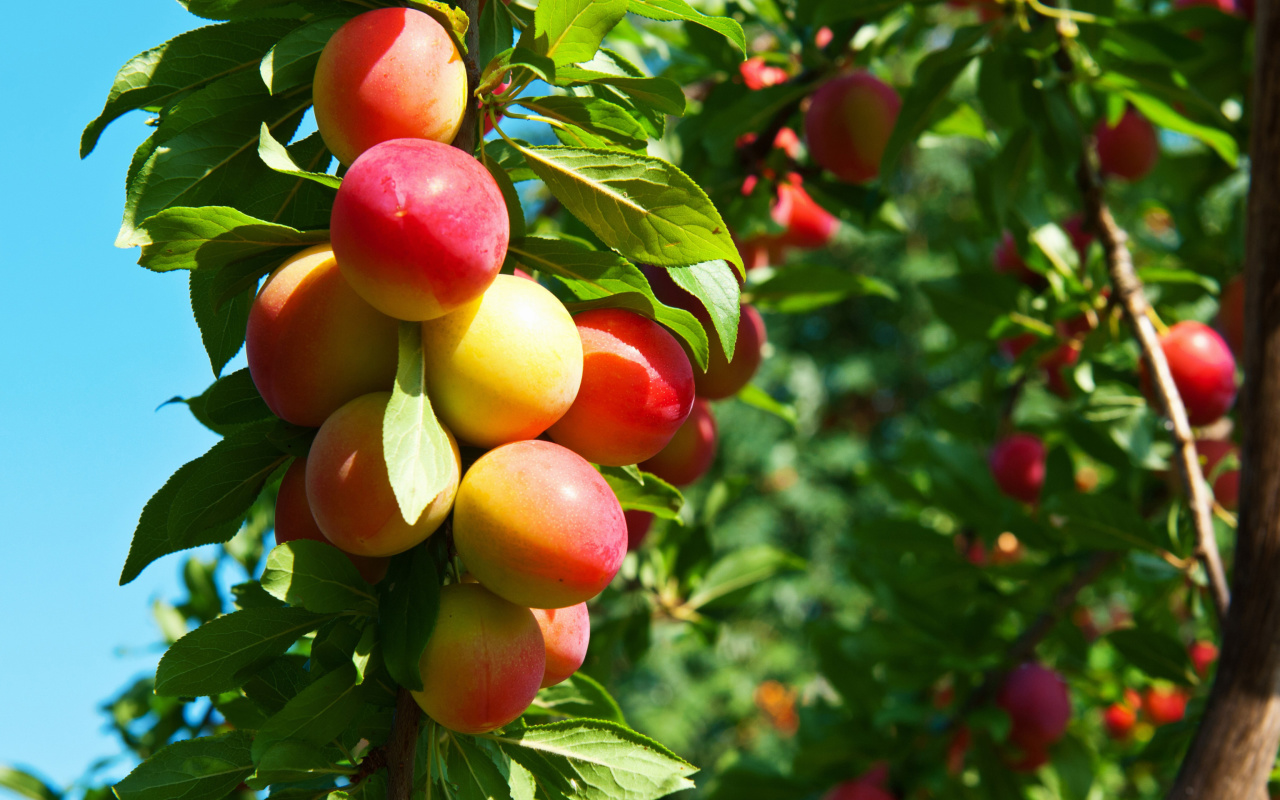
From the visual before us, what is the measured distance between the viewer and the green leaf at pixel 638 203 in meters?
0.41

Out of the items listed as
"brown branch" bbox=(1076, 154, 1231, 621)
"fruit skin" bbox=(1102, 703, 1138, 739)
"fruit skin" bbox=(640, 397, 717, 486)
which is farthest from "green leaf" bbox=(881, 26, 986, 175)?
"fruit skin" bbox=(1102, 703, 1138, 739)

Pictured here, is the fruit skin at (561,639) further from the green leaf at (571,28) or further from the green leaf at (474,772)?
the green leaf at (571,28)

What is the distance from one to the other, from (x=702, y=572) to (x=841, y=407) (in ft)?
15.9

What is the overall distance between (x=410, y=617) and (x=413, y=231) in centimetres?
15

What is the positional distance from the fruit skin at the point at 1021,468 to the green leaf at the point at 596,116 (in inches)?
36.4

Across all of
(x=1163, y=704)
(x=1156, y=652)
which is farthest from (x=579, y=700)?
(x=1163, y=704)

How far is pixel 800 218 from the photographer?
40.8 inches

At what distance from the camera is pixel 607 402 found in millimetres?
426

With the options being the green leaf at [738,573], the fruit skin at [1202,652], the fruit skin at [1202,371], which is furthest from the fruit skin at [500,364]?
the fruit skin at [1202,652]

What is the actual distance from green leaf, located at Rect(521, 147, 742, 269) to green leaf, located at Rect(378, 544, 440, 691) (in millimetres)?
167

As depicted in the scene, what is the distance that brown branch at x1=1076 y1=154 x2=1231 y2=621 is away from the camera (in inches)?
29.5

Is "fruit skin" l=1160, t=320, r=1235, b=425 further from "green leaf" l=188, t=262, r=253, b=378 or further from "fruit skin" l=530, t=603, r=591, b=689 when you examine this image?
"green leaf" l=188, t=262, r=253, b=378

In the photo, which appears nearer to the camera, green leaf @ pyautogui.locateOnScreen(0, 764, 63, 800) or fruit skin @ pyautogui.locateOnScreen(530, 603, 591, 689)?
fruit skin @ pyautogui.locateOnScreen(530, 603, 591, 689)

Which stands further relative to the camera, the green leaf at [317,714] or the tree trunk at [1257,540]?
the tree trunk at [1257,540]
